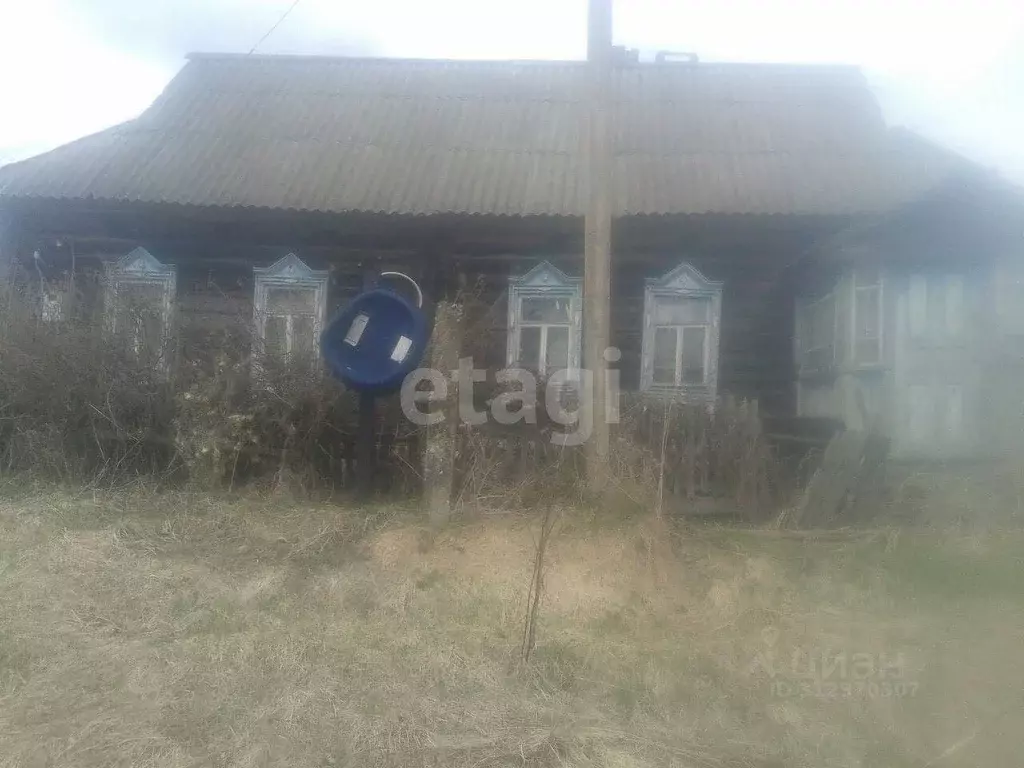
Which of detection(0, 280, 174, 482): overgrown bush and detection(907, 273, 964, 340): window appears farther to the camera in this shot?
detection(907, 273, 964, 340): window

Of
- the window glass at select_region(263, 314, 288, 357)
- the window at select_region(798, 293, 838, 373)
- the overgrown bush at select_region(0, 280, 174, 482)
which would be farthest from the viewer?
the window at select_region(798, 293, 838, 373)

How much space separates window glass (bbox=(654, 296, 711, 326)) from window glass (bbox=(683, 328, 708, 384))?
127 mm

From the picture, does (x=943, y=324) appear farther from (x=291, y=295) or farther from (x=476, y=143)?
(x=291, y=295)

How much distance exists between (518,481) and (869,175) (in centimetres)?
650

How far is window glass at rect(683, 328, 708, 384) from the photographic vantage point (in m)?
9.56

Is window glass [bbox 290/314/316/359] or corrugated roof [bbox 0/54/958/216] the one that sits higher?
corrugated roof [bbox 0/54/958/216]

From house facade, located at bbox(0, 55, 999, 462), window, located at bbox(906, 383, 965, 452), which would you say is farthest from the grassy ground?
house facade, located at bbox(0, 55, 999, 462)

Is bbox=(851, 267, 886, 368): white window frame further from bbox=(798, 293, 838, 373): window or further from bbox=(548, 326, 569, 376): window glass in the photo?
bbox=(548, 326, 569, 376): window glass

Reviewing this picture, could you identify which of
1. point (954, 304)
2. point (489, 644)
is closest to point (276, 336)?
point (489, 644)

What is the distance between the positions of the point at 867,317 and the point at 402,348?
5094 mm

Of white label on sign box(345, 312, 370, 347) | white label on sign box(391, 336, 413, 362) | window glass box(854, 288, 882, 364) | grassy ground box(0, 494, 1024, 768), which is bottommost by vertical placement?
grassy ground box(0, 494, 1024, 768)

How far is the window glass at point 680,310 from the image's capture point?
959cm

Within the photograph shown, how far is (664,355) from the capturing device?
31.6ft

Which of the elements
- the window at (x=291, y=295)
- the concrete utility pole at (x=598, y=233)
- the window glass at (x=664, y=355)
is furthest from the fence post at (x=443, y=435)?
the window glass at (x=664, y=355)
